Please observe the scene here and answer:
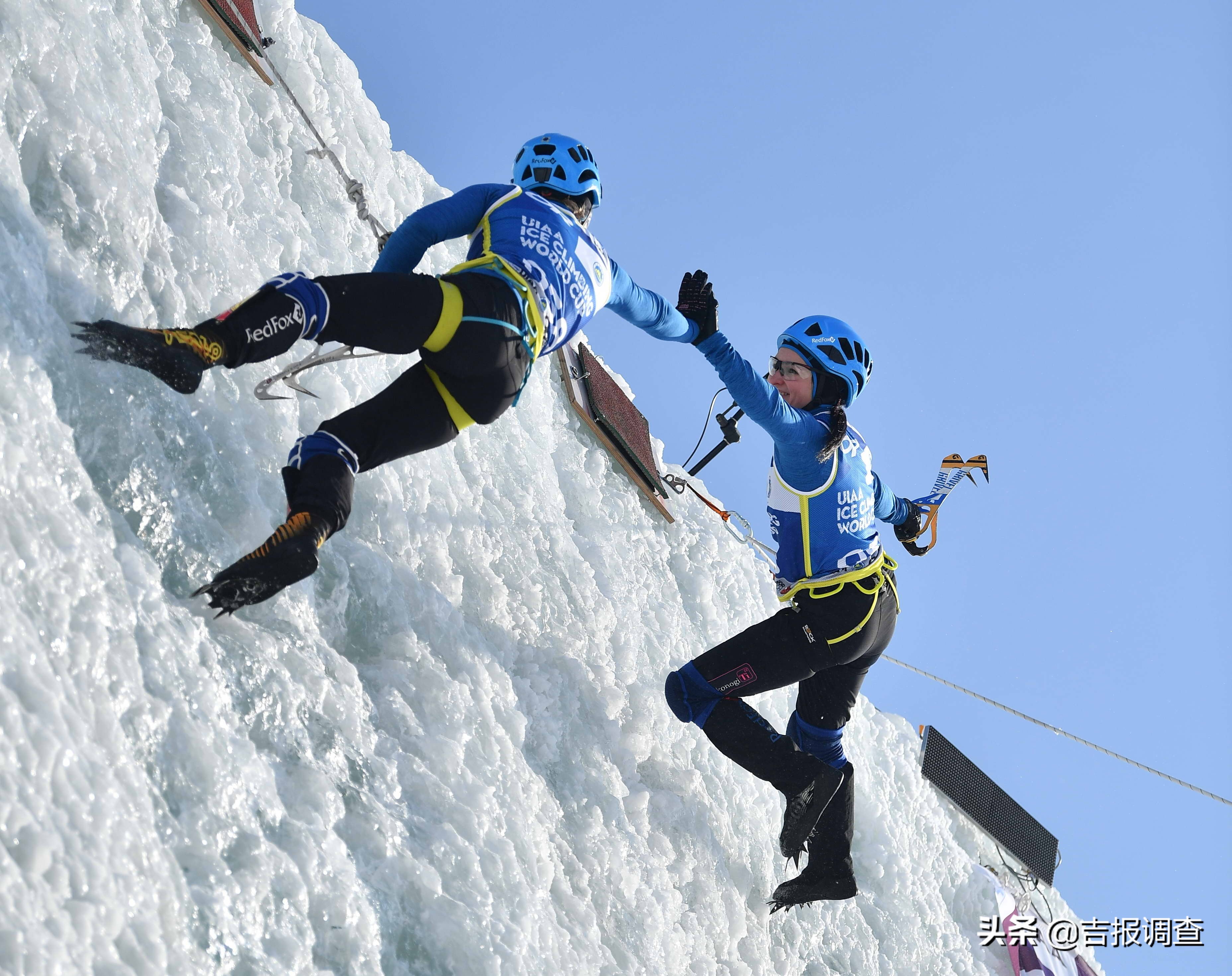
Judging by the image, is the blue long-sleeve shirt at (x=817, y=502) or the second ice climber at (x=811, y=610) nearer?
the blue long-sleeve shirt at (x=817, y=502)

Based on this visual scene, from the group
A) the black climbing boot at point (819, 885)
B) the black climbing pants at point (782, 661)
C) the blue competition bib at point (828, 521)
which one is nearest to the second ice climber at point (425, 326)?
the blue competition bib at point (828, 521)

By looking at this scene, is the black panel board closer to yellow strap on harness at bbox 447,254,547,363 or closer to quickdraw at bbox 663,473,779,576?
quickdraw at bbox 663,473,779,576

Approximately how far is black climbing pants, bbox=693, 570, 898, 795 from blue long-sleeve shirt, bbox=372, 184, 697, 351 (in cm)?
170

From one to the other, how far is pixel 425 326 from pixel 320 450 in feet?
1.52

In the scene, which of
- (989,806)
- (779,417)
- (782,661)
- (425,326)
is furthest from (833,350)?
(989,806)

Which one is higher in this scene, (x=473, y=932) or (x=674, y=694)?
(x=674, y=694)

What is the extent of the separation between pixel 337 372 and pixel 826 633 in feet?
7.65

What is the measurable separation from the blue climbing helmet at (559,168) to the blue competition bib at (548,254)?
5.4 inches

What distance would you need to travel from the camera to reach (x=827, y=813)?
5.16 metres

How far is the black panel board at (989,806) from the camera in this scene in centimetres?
782

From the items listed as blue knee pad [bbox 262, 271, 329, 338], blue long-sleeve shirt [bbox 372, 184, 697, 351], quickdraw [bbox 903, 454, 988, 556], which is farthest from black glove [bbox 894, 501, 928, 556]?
blue knee pad [bbox 262, 271, 329, 338]

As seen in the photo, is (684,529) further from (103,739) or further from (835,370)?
(103,739)

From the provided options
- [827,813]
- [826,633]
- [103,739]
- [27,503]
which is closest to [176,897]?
[103,739]

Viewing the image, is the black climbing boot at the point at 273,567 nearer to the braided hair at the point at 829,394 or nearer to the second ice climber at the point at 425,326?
the second ice climber at the point at 425,326
